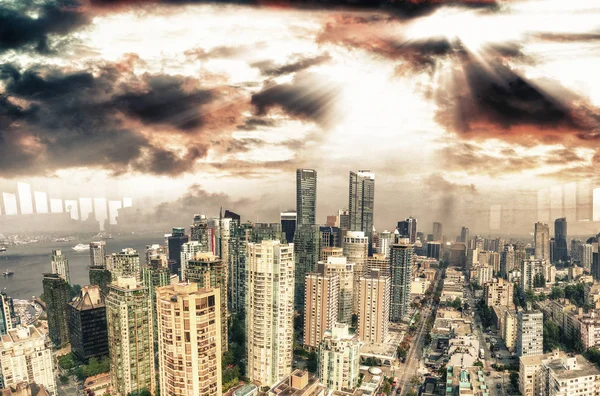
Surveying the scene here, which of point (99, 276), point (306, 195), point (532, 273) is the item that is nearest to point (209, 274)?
point (306, 195)

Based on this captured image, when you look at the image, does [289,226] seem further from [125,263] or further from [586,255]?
[586,255]

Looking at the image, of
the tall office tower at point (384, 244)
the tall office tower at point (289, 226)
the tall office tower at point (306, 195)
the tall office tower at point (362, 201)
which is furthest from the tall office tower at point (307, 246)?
the tall office tower at point (384, 244)

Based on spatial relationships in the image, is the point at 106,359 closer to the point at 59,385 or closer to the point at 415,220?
the point at 59,385

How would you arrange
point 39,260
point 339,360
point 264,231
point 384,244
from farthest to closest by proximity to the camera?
1. point 384,244
2. point 264,231
3. point 39,260
4. point 339,360

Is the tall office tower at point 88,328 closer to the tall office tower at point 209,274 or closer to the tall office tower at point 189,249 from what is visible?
the tall office tower at point 209,274

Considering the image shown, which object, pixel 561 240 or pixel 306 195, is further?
pixel 306 195

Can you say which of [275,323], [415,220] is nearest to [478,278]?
[415,220]
